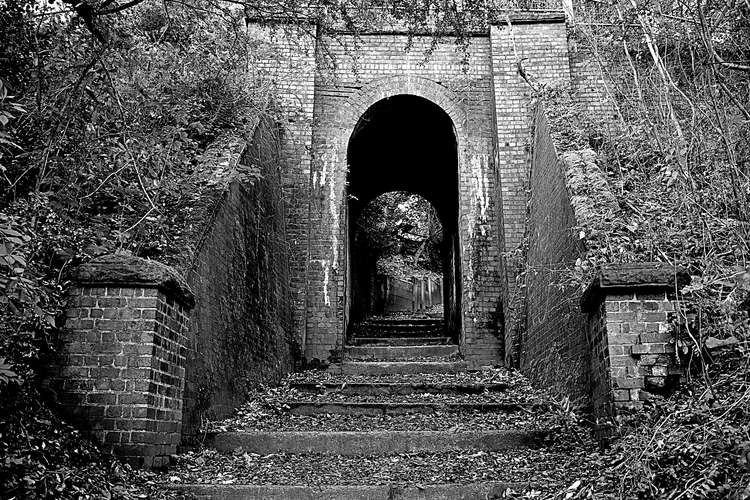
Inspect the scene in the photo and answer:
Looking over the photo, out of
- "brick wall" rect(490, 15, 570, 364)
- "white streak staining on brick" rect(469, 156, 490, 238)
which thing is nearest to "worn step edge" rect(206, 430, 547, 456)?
"brick wall" rect(490, 15, 570, 364)

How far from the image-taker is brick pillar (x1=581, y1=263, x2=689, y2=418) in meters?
4.28

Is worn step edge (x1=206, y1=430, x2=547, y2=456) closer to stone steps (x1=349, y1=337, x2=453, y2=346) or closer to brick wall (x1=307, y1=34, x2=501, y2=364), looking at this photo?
brick wall (x1=307, y1=34, x2=501, y2=364)

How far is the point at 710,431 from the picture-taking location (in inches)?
135

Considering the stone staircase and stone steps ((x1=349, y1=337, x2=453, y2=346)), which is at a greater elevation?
stone steps ((x1=349, y1=337, x2=453, y2=346))

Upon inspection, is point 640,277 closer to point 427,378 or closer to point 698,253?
point 698,253

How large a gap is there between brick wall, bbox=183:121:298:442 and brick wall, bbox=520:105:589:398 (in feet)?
10.6

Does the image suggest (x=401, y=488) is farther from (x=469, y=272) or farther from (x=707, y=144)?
(x=469, y=272)

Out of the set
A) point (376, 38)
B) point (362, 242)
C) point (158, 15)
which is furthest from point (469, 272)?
point (362, 242)

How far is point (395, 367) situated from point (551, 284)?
2582 mm

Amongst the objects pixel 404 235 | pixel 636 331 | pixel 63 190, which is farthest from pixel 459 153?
pixel 404 235

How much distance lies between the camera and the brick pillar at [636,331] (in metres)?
4.28

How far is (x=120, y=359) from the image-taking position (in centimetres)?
437

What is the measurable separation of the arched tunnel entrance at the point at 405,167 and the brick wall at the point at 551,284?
2606 millimetres

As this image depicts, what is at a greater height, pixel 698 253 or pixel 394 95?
pixel 394 95
